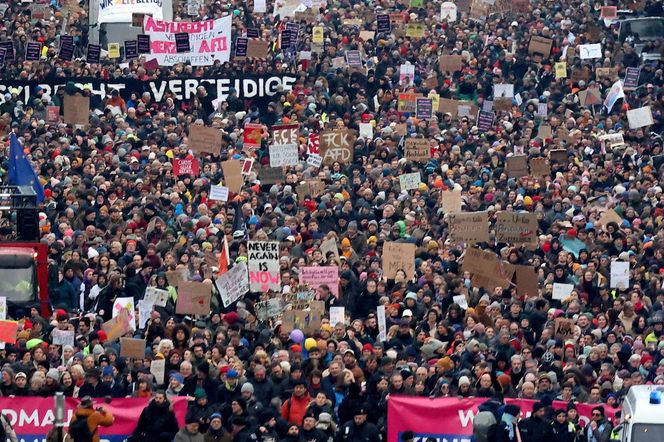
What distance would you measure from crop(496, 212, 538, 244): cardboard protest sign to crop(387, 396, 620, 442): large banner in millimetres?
6047

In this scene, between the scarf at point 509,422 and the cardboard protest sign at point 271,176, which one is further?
the cardboard protest sign at point 271,176

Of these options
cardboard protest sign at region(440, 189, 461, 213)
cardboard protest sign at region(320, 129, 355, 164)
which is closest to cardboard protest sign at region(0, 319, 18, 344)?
cardboard protest sign at region(440, 189, 461, 213)

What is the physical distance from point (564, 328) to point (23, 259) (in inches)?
255

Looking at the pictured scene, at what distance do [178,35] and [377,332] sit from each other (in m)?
13.2

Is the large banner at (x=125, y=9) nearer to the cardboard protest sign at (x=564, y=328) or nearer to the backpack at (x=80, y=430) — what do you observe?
the cardboard protest sign at (x=564, y=328)

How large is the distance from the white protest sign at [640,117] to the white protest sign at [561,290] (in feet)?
27.9

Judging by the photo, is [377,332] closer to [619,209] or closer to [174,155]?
[619,209]

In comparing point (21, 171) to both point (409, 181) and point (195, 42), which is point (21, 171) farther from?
point (195, 42)

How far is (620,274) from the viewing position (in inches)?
968

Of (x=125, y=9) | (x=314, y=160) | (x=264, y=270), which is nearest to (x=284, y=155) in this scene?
(x=314, y=160)

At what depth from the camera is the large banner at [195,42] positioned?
35.3m

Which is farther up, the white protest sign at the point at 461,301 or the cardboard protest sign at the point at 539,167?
the cardboard protest sign at the point at 539,167

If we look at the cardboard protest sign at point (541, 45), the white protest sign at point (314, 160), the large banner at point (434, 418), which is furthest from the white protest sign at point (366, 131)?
the large banner at point (434, 418)

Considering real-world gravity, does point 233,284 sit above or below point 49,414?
above
